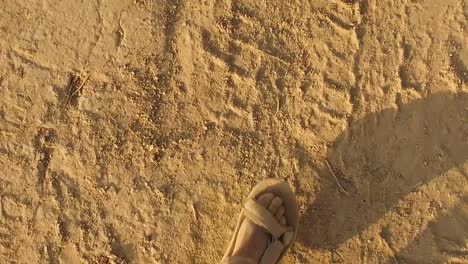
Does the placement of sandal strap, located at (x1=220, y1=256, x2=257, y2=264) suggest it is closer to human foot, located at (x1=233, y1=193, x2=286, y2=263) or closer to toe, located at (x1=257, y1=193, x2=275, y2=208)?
human foot, located at (x1=233, y1=193, x2=286, y2=263)

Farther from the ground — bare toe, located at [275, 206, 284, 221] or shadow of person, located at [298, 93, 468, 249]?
shadow of person, located at [298, 93, 468, 249]

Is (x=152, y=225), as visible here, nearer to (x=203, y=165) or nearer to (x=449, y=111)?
(x=203, y=165)

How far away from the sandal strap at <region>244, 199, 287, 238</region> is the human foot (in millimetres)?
26

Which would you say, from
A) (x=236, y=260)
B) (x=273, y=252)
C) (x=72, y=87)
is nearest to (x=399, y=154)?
(x=273, y=252)

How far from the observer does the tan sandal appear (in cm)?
271

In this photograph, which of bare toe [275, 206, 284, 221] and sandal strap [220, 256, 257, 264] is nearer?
sandal strap [220, 256, 257, 264]

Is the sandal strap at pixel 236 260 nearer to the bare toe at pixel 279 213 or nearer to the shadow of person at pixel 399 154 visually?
the bare toe at pixel 279 213

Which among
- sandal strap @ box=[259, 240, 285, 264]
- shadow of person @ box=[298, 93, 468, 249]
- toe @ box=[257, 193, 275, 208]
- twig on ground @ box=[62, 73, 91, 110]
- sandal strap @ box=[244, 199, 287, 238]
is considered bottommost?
sandal strap @ box=[259, 240, 285, 264]

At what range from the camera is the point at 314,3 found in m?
2.80

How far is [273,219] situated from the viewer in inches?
108

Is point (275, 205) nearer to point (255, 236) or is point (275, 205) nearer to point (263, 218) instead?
point (263, 218)

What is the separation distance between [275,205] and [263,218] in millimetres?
96

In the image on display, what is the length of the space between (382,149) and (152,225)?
132 cm

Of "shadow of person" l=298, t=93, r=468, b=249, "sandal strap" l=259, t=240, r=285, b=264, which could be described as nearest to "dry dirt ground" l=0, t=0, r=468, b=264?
"shadow of person" l=298, t=93, r=468, b=249
